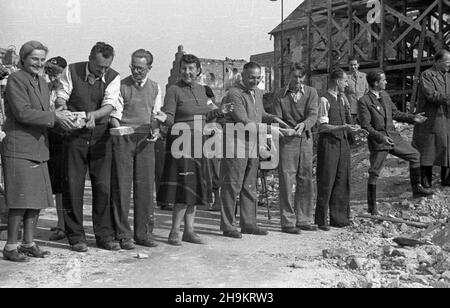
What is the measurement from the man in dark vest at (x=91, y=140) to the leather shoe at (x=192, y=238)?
794mm

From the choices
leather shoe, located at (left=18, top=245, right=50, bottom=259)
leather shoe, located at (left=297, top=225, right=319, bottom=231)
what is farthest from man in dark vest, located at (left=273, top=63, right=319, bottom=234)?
leather shoe, located at (left=18, top=245, right=50, bottom=259)

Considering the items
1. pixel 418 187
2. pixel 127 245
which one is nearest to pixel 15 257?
pixel 127 245

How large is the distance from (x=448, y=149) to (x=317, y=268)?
4106 millimetres

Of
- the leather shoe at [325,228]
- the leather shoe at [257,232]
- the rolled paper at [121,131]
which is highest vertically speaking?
the rolled paper at [121,131]

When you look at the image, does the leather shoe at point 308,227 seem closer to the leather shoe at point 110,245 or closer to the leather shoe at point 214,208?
the leather shoe at point 214,208

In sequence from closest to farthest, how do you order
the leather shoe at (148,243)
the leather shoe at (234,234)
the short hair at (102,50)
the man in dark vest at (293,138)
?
the short hair at (102,50), the leather shoe at (148,243), the leather shoe at (234,234), the man in dark vest at (293,138)

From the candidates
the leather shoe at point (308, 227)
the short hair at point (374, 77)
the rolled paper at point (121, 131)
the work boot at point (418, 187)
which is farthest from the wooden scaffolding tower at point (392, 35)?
the rolled paper at point (121, 131)

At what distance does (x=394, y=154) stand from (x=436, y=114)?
39.3 inches

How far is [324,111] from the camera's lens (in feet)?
22.8

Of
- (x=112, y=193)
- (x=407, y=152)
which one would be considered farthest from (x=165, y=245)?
(x=407, y=152)

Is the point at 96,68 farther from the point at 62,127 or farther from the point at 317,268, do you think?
the point at 317,268

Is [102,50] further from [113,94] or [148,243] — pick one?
[148,243]

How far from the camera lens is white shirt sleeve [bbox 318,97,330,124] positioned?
693 cm

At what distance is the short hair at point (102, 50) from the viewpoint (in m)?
5.38
